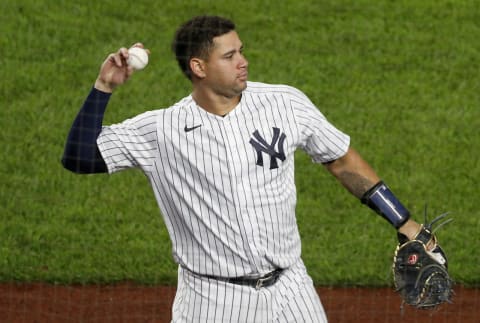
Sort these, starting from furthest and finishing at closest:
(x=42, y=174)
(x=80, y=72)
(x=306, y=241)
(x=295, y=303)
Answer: (x=80, y=72) → (x=42, y=174) → (x=306, y=241) → (x=295, y=303)

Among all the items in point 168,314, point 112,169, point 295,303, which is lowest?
point 168,314

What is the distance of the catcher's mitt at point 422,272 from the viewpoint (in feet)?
17.1

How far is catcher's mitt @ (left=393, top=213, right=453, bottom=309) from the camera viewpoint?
5.22 metres

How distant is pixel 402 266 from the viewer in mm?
5297

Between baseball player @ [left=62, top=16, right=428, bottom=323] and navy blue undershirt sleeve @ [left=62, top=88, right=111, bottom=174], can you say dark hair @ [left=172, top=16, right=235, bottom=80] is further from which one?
navy blue undershirt sleeve @ [left=62, top=88, right=111, bottom=174]

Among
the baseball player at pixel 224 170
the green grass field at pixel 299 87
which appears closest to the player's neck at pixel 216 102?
the baseball player at pixel 224 170

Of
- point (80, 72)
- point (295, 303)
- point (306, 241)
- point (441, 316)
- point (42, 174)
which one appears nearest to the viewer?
point (295, 303)

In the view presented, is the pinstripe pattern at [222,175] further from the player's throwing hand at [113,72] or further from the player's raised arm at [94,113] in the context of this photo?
the player's throwing hand at [113,72]

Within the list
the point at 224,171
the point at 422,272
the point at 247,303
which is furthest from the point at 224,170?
the point at 422,272

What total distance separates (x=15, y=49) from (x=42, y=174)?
1.80 meters

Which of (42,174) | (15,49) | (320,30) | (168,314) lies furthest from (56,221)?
(320,30)

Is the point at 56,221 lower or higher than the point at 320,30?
lower

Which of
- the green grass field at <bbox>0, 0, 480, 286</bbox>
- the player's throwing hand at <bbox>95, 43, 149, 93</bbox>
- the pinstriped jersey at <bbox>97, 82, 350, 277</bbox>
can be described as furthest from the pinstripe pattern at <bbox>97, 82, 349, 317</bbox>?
the green grass field at <bbox>0, 0, 480, 286</bbox>

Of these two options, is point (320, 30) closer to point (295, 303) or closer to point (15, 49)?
point (15, 49)
